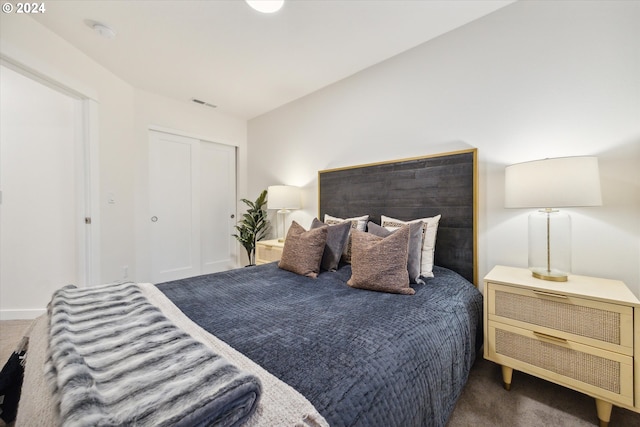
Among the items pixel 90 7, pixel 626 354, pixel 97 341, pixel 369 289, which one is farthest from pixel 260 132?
pixel 626 354

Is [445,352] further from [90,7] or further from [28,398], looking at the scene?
[90,7]

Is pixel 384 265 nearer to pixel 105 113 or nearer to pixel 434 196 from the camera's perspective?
pixel 434 196

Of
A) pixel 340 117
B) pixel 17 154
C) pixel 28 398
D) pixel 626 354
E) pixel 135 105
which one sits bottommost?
pixel 626 354

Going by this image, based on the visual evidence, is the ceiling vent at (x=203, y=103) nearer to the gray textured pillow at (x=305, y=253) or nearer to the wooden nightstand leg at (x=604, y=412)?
the gray textured pillow at (x=305, y=253)

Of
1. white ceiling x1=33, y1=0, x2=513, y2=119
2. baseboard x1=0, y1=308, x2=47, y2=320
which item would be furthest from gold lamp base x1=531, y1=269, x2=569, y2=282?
baseboard x1=0, y1=308, x2=47, y2=320

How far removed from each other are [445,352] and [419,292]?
433 millimetres

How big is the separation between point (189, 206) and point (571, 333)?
13.3ft

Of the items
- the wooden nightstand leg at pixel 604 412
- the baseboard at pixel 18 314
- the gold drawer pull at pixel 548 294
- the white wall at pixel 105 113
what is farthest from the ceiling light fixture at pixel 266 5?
the baseboard at pixel 18 314

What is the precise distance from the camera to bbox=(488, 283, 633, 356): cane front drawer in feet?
3.84

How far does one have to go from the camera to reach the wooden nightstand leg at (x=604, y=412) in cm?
124

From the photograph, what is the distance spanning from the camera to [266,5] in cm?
175

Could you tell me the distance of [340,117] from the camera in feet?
Answer: 9.43

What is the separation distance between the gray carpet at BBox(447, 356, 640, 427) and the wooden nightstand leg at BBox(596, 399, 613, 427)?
0.19 ft

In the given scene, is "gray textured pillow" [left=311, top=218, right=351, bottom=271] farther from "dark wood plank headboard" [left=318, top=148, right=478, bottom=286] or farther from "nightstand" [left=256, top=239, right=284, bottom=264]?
"nightstand" [left=256, top=239, right=284, bottom=264]
